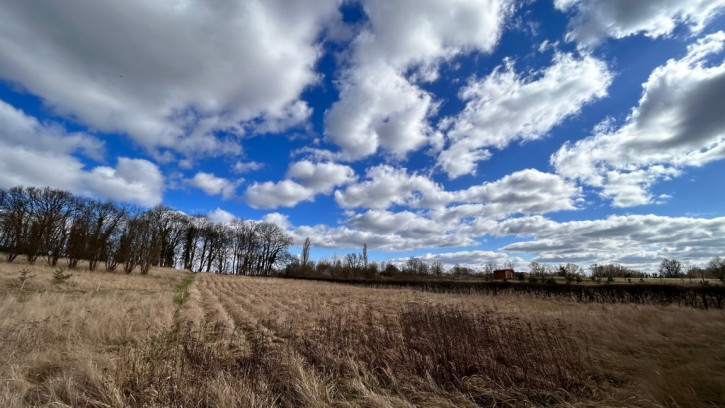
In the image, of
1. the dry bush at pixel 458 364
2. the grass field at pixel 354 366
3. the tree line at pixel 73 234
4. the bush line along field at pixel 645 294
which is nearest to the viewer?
the grass field at pixel 354 366

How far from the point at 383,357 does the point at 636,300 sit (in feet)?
69.0

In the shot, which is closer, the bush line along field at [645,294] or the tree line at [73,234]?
the bush line along field at [645,294]

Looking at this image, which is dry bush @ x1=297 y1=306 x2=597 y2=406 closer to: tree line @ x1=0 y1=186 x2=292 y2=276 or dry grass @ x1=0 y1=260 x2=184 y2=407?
dry grass @ x1=0 y1=260 x2=184 y2=407

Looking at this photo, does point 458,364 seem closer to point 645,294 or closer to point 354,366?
point 354,366

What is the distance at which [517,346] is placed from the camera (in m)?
6.90

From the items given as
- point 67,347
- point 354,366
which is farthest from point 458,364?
point 67,347

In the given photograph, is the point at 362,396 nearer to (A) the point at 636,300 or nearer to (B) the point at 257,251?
(A) the point at 636,300

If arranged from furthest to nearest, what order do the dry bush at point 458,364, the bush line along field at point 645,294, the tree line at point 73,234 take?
the tree line at point 73,234
the bush line along field at point 645,294
the dry bush at point 458,364

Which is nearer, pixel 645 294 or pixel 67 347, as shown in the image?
pixel 67 347

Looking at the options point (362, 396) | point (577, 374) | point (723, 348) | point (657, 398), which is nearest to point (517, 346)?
point (577, 374)

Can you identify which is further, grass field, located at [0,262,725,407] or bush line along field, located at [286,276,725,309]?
bush line along field, located at [286,276,725,309]

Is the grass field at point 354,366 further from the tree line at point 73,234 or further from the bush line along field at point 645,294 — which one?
the tree line at point 73,234

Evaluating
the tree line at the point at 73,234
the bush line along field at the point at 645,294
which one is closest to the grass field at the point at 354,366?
the bush line along field at the point at 645,294

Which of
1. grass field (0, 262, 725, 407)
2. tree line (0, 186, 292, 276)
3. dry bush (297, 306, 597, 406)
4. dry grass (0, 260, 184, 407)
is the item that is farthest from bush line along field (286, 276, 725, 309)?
tree line (0, 186, 292, 276)
